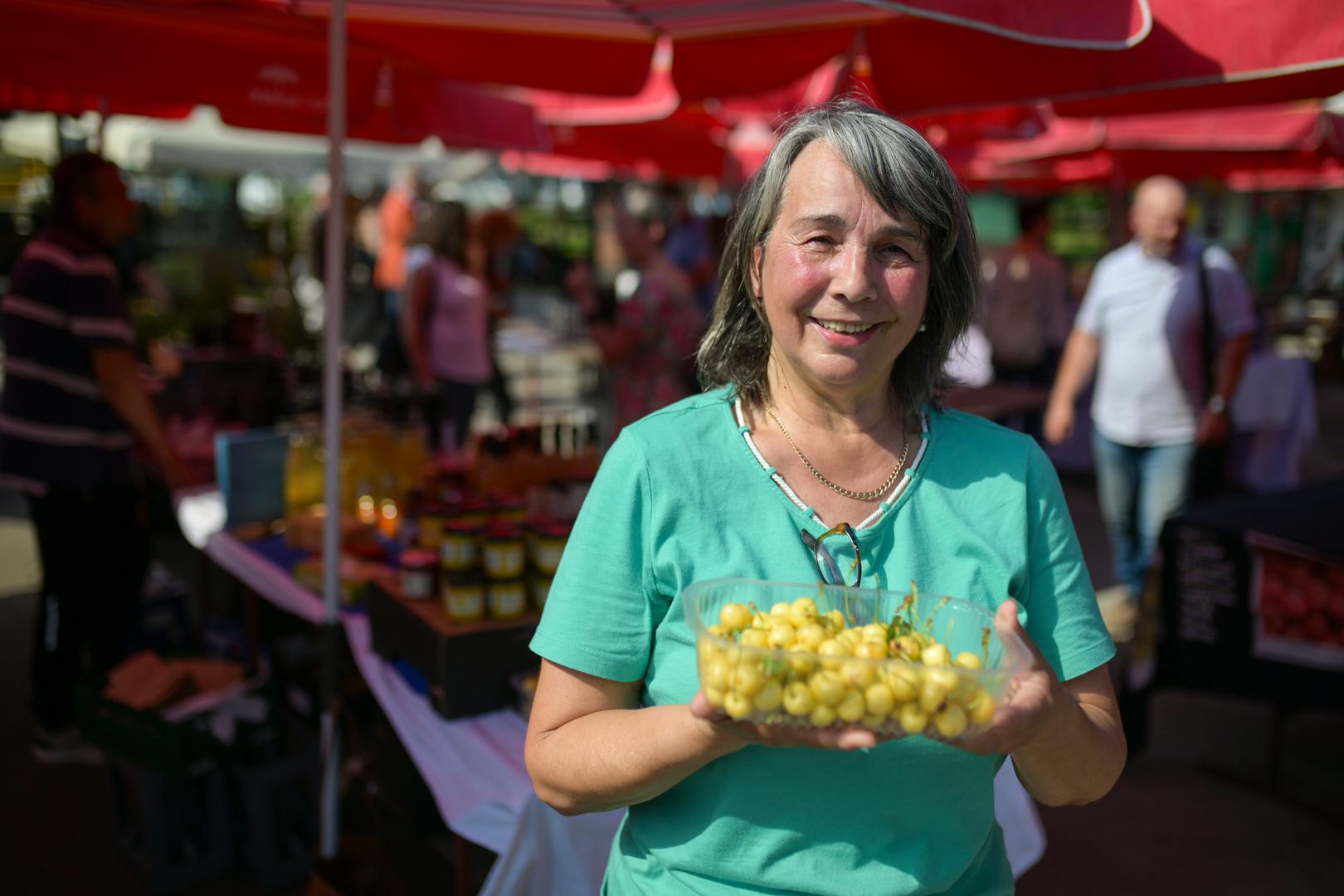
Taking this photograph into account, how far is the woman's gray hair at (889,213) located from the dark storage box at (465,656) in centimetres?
107

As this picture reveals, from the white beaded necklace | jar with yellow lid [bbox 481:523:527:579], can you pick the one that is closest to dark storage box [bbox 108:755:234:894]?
jar with yellow lid [bbox 481:523:527:579]

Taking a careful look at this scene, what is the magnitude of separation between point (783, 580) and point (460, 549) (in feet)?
4.49

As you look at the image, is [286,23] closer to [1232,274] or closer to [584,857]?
[584,857]

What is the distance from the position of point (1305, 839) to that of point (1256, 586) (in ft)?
3.05

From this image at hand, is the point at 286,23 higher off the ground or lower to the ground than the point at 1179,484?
higher

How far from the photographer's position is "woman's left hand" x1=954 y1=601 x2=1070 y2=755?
1.08 m

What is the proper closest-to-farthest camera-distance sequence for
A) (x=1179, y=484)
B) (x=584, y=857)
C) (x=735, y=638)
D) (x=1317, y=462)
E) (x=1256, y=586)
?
(x=735, y=638), (x=584, y=857), (x=1256, y=586), (x=1179, y=484), (x=1317, y=462)

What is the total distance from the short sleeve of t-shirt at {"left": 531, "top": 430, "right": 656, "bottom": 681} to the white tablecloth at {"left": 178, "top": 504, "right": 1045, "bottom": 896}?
88 centimetres

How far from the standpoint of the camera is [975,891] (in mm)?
1407

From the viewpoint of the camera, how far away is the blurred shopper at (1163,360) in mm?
4516

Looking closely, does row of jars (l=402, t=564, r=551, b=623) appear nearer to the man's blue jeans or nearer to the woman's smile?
the woman's smile

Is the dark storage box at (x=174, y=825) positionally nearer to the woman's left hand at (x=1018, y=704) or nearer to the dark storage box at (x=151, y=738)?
the dark storage box at (x=151, y=738)

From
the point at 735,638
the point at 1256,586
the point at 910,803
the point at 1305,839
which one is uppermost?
the point at 735,638

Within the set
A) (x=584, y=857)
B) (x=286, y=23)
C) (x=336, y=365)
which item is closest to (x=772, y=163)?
(x=584, y=857)
